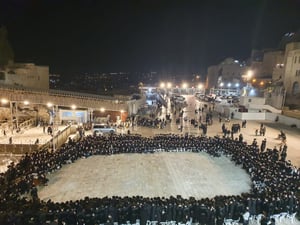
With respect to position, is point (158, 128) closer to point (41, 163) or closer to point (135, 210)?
point (41, 163)

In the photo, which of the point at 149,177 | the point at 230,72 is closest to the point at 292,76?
the point at 230,72

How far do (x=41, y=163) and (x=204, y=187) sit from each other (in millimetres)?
9804

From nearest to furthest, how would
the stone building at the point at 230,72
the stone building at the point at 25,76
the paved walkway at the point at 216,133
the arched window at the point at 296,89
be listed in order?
the paved walkway at the point at 216,133 < the stone building at the point at 25,76 < the arched window at the point at 296,89 < the stone building at the point at 230,72

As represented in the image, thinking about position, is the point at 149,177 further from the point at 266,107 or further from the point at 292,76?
the point at 292,76

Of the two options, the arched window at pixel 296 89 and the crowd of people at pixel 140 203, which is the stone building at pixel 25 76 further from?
the arched window at pixel 296 89

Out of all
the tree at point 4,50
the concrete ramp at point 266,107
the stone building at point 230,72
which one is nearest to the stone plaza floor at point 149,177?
the concrete ramp at point 266,107

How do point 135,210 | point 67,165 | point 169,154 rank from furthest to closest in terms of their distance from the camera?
point 169,154
point 67,165
point 135,210

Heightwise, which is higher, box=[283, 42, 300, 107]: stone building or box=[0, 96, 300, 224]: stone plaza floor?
box=[283, 42, 300, 107]: stone building

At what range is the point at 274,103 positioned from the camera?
41.8m

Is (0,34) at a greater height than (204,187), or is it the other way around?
(0,34)

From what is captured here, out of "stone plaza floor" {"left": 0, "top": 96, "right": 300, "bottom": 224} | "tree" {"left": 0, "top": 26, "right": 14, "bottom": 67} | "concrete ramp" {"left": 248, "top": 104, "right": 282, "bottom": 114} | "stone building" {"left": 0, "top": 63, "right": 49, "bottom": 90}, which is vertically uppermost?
"tree" {"left": 0, "top": 26, "right": 14, "bottom": 67}

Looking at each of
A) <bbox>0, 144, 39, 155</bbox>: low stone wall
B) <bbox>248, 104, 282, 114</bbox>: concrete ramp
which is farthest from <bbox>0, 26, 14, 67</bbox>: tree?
<bbox>248, 104, 282, 114</bbox>: concrete ramp

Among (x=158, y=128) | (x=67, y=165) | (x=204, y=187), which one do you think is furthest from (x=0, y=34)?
(x=204, y=187)

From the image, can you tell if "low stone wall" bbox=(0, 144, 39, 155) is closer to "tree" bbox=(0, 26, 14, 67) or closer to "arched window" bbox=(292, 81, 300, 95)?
"tree" bbox=(0, 26, 14, 67)
